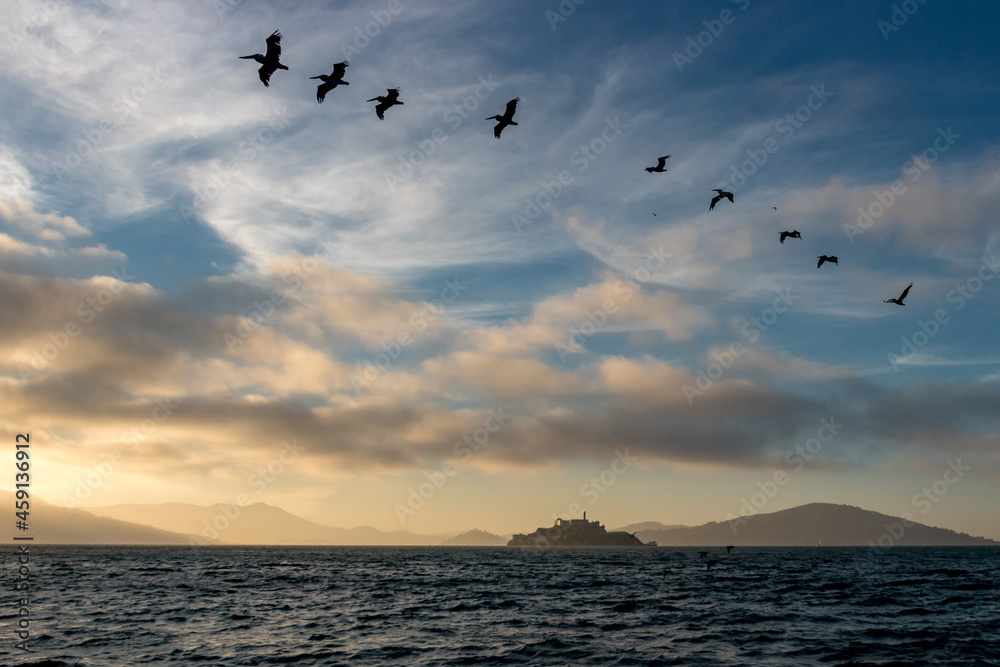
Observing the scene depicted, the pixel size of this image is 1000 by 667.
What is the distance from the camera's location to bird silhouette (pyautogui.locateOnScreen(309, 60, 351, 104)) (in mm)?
21822

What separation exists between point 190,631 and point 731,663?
2365 cm

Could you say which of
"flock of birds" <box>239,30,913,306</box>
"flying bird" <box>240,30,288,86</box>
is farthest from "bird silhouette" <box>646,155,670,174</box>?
"flying bird" <box>240,30,288,86</box>

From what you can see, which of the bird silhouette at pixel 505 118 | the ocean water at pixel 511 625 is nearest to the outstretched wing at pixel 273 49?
the bird silhouette at pixel 505 118

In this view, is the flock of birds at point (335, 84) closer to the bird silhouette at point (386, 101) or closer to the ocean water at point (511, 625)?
the bird silhouette at point (386, 101)

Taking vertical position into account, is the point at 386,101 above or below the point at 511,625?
above

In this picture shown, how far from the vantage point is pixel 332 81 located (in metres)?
22.2

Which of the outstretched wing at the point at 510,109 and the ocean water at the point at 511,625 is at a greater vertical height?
the outstretched wing at the point at 510,109

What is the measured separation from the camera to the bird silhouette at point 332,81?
21822 mm

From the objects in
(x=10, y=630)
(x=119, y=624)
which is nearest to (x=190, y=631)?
(x=119, y=624)

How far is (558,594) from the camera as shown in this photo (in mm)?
45719

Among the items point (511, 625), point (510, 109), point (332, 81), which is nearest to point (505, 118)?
point (510, 109)

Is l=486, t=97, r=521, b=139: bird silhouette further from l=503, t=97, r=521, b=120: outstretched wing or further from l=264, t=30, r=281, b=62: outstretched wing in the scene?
l=264, t=30, r=281, b=62: outstretched wing

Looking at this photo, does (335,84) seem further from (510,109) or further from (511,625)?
(511,625)

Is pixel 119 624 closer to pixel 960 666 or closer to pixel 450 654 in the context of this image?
pixel 450 654
